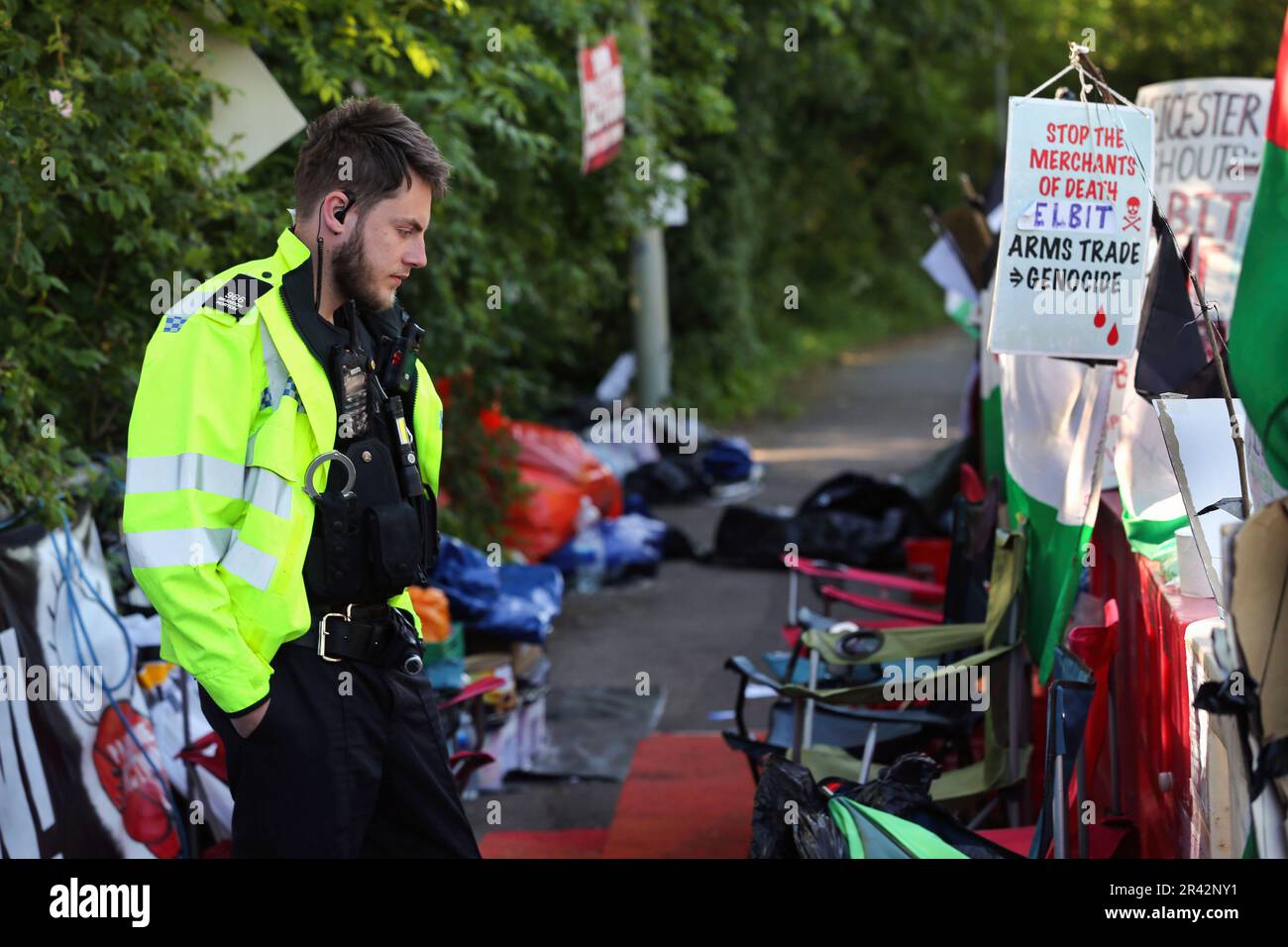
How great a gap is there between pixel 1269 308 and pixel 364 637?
1.65 metres

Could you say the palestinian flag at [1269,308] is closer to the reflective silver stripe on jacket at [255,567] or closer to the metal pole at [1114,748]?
the reflective silver stripe on jacket at [255,567]

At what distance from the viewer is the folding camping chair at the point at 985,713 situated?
4457 mm

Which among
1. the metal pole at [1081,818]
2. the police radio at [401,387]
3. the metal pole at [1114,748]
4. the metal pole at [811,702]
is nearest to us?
the police radio at [401,387]

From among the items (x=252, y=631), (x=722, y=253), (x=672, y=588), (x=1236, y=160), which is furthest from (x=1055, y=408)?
(x=722, y=253)

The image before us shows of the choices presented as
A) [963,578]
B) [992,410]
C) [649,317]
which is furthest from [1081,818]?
[649,317]

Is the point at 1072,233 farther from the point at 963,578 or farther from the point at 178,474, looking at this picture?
the point at 178,474

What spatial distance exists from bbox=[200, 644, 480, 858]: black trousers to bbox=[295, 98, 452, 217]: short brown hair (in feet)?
2.75

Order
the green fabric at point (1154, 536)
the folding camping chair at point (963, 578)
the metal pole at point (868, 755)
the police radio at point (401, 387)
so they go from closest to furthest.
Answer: the police radio at point (401, 387)
the green fabric at point (1154, 536)
the metal pole at point (868, 755)
the folding camping chair at point (963, 578)

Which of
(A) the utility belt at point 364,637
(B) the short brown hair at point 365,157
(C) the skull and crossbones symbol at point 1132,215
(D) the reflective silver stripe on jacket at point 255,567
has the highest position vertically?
(B) the short brown hair at point 365,157

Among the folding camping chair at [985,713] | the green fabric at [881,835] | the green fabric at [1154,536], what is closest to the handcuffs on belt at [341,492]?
the green fabric at [881,835]

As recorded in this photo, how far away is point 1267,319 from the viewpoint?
98.3 inches

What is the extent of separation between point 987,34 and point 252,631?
Answer: 20380 mm

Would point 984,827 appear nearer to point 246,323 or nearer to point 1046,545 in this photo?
point 1046,545
